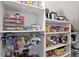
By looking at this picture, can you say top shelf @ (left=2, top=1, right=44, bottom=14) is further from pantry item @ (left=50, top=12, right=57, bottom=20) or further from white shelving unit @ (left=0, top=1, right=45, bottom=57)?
pantry item @ (left=50, top=12, right=57, bottom=20)

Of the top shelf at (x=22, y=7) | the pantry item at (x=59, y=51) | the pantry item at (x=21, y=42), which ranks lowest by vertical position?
the pantry item at (x=59, y=51)

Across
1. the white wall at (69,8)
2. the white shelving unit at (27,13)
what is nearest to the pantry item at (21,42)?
the white shelving unit at (27,13)

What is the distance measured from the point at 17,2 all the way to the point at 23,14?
12cm

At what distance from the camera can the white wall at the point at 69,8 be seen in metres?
1.32

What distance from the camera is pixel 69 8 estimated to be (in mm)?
1324

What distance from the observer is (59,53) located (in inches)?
54.3

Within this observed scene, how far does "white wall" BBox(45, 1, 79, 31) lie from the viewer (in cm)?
132

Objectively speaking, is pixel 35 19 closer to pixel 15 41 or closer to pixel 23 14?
pixel 23 14

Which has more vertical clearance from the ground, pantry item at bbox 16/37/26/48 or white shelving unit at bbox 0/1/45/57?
white shelving unit at bbox 0/1/45/57

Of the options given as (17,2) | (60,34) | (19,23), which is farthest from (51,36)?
(17,2)

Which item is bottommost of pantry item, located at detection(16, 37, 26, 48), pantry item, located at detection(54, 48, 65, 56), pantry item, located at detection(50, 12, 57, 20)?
pantry item, located at detection(54, 48, 65, 56)

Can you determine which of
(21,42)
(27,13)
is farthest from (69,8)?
(21,42)

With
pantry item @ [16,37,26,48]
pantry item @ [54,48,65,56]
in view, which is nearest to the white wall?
pantry item @ [54,48,65,56]

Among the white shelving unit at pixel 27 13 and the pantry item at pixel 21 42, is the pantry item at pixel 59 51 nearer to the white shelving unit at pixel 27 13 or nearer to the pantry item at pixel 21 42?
the white shelving unit at pixel 27 13
